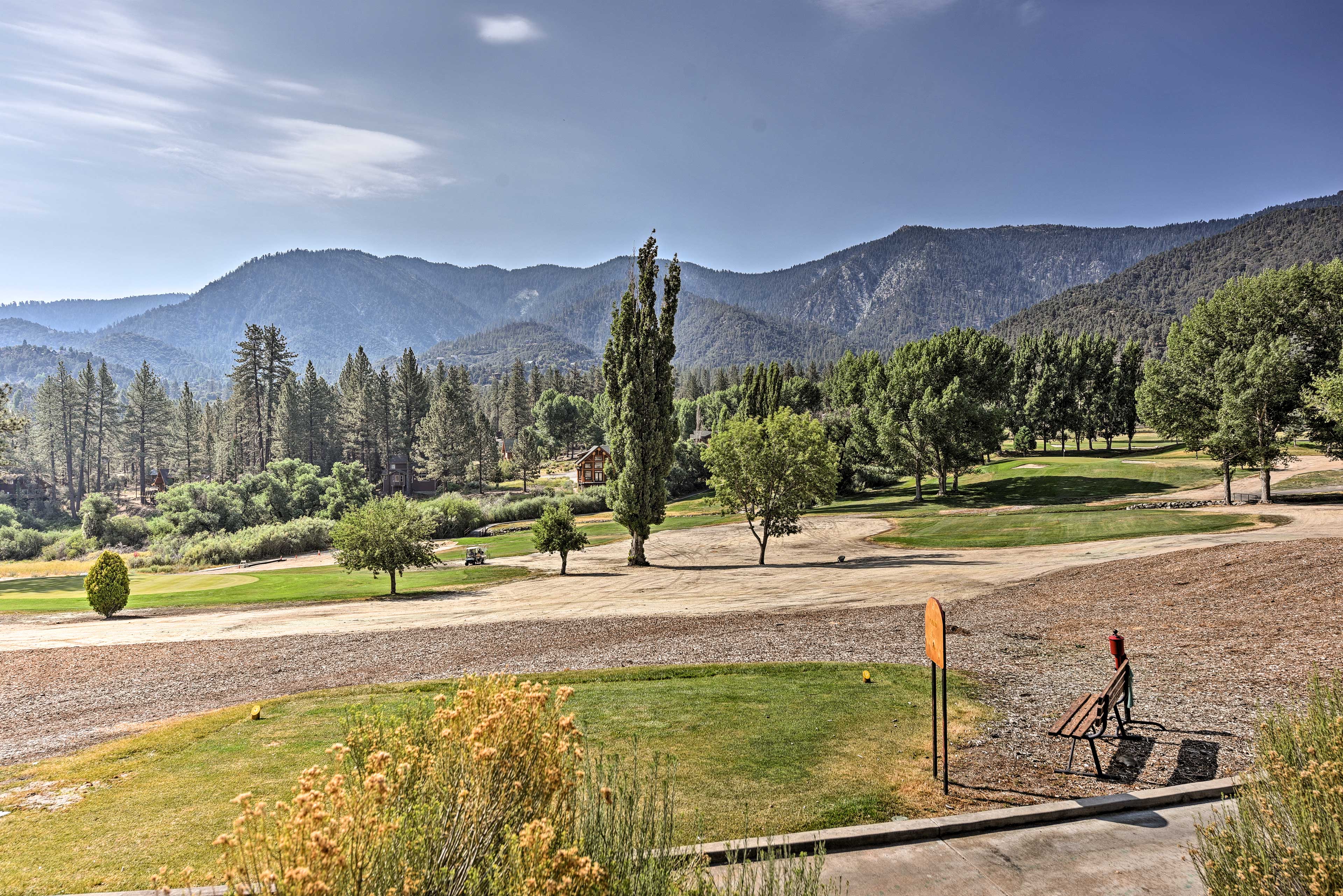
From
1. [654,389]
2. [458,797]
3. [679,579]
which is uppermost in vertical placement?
[654,389]

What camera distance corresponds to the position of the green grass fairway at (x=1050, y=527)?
34688 millimetres

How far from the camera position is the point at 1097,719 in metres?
8.85

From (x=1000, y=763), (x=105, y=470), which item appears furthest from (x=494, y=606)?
(x=105, y=470)

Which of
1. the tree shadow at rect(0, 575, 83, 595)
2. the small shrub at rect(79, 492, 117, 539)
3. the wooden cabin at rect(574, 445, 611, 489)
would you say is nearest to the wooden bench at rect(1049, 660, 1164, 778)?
the tree shadow at rect(0, 575, 83, 595)

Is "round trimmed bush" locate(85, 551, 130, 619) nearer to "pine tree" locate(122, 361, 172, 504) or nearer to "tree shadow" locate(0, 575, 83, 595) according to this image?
"tree shadow" locate(0, 575, 83, 595)

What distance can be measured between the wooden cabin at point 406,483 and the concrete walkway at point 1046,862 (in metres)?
90.8

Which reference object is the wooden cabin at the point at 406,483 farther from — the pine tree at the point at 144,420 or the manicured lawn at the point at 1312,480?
the manicured lawn at the point at 1312,480

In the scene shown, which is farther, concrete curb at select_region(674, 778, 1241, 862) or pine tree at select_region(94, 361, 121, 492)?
pine tree at select_region(94, 361, 121, 492)

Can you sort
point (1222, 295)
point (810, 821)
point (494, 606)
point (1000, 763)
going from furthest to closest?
point (1222, 295) < point (494, 606) < point (1000, 763) < point (810, 821)

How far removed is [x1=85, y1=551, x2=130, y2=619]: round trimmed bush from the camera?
2461cm

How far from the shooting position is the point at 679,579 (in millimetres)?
32469

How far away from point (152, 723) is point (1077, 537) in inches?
1550

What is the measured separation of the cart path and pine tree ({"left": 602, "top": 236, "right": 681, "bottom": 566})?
12.4ft

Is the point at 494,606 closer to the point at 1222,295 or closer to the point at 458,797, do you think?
the point at 458,797
